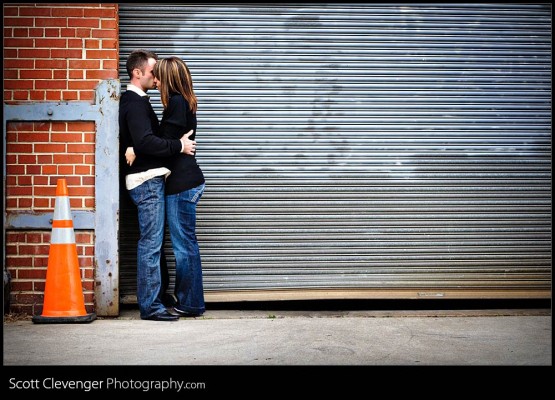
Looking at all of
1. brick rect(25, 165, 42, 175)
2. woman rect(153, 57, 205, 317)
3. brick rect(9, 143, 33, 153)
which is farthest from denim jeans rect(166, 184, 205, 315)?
brick rect(9, 143, 33, 153)

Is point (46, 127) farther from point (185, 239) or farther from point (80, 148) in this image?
point (185, 239)

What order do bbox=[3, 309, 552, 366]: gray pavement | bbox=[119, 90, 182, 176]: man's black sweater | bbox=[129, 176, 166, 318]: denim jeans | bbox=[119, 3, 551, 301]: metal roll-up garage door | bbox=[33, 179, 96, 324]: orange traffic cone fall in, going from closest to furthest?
bbox=[3, 309, 552, 366]: gray pavement → bbox=[33, 179, 96, 324]: orange traffic cone → bbox=[119, 90, 182, 176]: man's black sweater → bbox=[129, 176, 166, 318]: denim jeans → bbox=[119, 3, 551, 301]: metal roll-up garage door

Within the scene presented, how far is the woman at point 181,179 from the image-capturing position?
5.20 metres

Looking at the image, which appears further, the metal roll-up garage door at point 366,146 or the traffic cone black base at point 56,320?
the metal roll-up garage door at point 366,146

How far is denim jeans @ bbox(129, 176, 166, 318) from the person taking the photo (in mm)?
5211

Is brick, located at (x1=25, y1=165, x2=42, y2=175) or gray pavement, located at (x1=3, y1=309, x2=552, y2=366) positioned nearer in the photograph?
gray pavement, located at (x1=3, y1=309, x2=552, y2=366)

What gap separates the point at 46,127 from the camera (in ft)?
17.4

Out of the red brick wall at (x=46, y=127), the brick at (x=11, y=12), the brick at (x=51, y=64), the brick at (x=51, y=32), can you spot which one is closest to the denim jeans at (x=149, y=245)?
the red brick wall at (x=46, y=127)

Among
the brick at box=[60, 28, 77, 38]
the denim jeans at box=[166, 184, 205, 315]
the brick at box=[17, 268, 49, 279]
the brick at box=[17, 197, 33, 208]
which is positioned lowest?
the brick at box=[17, 268, 49, 279]

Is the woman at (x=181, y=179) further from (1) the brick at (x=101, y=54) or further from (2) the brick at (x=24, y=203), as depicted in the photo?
(2) the brick at (x=24, y=203)

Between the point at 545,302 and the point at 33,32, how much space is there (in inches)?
200

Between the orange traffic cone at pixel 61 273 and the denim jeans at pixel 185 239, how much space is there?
77cm

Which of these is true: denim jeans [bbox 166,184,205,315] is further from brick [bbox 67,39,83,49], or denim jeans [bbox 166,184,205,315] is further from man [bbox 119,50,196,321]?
brick [bbox 67,39,83,49]

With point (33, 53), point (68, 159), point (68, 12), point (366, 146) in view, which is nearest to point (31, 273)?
point (68, 159)
